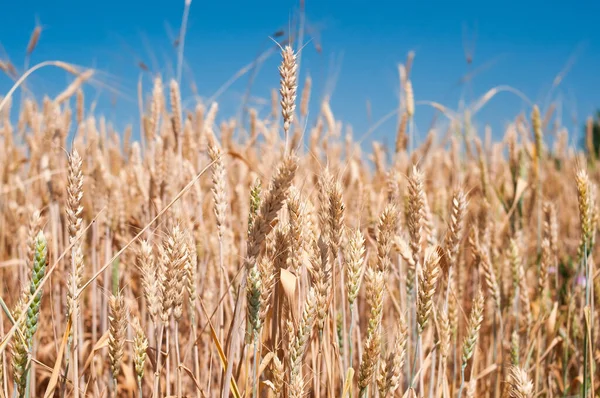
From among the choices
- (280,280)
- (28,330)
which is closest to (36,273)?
(28,330)

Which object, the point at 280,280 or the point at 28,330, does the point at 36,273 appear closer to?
the point at 28,330

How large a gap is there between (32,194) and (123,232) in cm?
105

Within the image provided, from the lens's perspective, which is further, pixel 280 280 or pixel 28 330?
pixel 280 280

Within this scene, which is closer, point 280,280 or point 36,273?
point 36,273

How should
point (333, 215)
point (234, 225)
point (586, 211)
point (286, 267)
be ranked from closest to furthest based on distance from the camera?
point (333, 215) < point (286, 267) < point (586, 211) < point (234, 225)

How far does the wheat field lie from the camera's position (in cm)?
93

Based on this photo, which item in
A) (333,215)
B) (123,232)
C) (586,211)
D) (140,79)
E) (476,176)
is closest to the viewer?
(333,215)

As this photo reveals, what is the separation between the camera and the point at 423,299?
3.18 ft

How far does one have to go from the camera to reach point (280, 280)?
110cm

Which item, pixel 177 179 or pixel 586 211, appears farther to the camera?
pixel 177 179

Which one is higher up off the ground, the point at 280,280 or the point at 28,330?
the point at 280,280

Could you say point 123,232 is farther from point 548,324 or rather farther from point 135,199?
point 548,324

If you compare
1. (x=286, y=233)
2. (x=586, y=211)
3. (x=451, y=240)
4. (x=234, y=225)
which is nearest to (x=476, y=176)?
(x=234, y=225)

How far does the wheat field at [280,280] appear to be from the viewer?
93 cm
